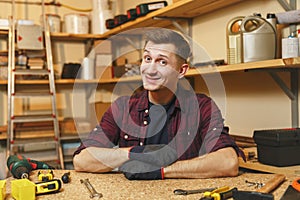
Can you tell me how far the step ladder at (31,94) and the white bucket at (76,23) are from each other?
26 centimetres

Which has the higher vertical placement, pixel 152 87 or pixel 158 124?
pixel 152 87

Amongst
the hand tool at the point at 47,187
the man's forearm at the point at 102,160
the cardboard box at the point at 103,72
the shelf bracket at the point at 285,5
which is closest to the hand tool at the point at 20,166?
the man's forearm at the point at 102,160

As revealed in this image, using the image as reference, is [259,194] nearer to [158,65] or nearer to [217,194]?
[217,194]

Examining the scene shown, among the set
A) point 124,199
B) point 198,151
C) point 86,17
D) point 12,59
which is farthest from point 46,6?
point 124,199

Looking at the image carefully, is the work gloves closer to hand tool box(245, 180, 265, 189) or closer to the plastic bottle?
hand tool box(245, 180, 265, 189)

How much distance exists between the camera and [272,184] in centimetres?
114

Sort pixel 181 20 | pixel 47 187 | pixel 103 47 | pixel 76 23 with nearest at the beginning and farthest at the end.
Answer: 1. pixel 47 187
2. pixel 181 20
3. pixel 103 47
4. pixel 76 23

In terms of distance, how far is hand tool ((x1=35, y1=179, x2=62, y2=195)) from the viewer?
1.09 m

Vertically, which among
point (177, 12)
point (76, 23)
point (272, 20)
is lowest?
point (272, 20)

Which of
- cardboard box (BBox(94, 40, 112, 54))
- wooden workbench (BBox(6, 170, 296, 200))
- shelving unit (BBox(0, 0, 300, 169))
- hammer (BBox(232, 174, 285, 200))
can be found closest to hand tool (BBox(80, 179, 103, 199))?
wooden workbench (BBox(6, 170, 296, 200))

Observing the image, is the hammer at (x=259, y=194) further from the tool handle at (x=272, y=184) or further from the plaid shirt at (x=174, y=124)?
the plaid shirt at (x=174, y=124)

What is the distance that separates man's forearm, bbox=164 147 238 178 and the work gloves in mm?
38

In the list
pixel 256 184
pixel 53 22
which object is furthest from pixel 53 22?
pixel 256 184

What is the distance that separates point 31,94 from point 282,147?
244 cm
